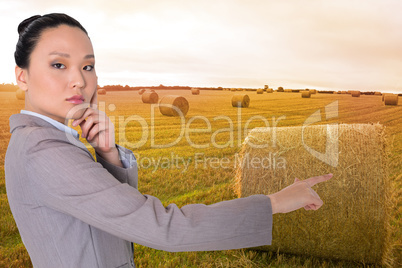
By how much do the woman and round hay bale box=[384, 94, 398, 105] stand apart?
23785mm

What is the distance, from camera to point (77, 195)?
1.07 metres

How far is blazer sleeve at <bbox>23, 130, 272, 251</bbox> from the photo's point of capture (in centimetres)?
104

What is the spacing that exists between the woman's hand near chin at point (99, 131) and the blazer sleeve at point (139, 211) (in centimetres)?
38

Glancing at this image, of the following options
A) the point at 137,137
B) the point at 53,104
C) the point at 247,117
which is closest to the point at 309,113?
the point at 247,117

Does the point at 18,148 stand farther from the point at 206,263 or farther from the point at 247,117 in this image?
the point at 247,117

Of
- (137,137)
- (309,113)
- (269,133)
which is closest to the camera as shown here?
(269,133)

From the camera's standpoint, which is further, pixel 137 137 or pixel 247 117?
pixel 247 117

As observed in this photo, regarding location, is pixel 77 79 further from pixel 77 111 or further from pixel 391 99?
pixel 391 99

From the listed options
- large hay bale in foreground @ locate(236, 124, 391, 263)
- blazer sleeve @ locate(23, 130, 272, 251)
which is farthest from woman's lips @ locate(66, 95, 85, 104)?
large hay bale in foreground @ locate(236, 124, 391, 263)

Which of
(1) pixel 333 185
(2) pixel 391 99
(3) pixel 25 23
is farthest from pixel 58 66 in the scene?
(2) pixel 391 99

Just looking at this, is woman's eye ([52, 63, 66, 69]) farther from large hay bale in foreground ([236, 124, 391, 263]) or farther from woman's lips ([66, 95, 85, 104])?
large hay bale in foreground ([236, 124, 391, 263])

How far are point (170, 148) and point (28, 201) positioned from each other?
8034 millimetres

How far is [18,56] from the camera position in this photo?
1437mm

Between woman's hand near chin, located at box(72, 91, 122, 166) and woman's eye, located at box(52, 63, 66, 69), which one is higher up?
woman's eye, located at box(52, 63, 66, 69)
